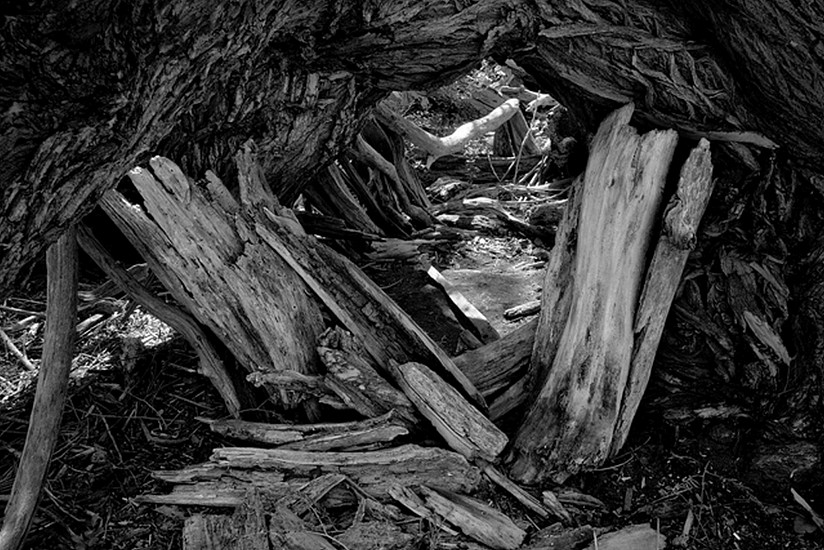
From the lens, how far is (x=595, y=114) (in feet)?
11.0

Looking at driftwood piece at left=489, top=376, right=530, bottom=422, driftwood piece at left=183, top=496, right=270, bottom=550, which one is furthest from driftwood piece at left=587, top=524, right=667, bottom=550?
driftwood piece at left=183, top=496, right=270, bottom=550

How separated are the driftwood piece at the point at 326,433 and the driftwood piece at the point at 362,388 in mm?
50

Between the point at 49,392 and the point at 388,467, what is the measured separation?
4.21 ft

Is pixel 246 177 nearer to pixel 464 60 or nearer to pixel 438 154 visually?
pixel 464 60

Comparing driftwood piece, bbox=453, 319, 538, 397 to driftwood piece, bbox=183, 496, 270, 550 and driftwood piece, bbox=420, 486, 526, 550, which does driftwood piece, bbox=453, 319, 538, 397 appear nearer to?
driftwood piece, bbox=420, 486, 526, 550

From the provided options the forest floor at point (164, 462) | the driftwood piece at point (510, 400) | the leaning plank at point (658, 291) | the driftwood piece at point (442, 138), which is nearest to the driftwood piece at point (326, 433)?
the forest floor at point (164, 462)

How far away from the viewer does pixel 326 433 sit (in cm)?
289

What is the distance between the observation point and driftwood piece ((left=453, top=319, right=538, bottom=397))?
3.20 m

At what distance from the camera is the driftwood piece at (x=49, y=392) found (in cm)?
252

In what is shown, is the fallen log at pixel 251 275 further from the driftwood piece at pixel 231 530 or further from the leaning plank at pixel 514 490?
the driftwood piece at pixel 231 530

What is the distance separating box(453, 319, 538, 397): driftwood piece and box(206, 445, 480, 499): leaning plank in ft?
1.58

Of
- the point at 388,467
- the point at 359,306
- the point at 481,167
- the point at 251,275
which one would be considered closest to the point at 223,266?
the point at 251,275

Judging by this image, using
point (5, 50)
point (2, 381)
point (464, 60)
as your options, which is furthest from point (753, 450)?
point (2, 381)

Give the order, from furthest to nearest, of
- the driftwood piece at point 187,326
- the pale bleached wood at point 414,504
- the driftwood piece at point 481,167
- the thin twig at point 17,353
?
the driftwood piece at point 481,167 < the thin twig at point 17,353 < the driftwood piece at point 187,326 < the pale bleached wood at point 414,504
